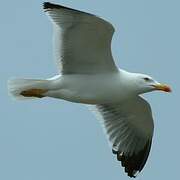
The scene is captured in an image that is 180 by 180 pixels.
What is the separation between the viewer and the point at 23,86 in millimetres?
13711

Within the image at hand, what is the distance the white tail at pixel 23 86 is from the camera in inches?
535

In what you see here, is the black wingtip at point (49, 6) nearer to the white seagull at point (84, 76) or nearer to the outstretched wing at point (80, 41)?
the outstretched wing at point (80, 41)

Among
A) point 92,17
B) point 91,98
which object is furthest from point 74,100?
point 92,17

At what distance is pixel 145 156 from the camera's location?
1519cm

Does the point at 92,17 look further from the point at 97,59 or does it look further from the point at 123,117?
the point at 123,117

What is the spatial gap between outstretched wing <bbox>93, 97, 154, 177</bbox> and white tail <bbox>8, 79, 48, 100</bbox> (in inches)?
61.9

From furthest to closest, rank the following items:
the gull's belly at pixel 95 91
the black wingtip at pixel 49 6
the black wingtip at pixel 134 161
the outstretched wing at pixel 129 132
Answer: the black wingtip at pixel 134 161 < the outstretched wing at pixel 129 132 < the gull's belly at pixel 95 91 < the black wingtip at pixel 49 6

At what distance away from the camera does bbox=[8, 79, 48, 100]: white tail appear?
13578mm

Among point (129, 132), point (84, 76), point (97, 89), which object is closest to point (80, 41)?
point (84, 76)

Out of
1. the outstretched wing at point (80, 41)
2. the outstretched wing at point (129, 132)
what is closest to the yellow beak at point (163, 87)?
the outstretched wing at point (80, 41)

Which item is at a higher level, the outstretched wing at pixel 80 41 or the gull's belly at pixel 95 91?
the outstretched wing at pixel 80 41

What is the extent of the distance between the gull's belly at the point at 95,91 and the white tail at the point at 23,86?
0.22 meters

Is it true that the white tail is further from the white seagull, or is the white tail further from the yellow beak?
the yellow beak

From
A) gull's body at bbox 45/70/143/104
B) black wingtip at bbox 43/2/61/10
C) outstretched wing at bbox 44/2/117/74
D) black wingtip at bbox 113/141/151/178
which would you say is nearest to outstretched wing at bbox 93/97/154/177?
black wingtip at bbox 113/141/151/178
